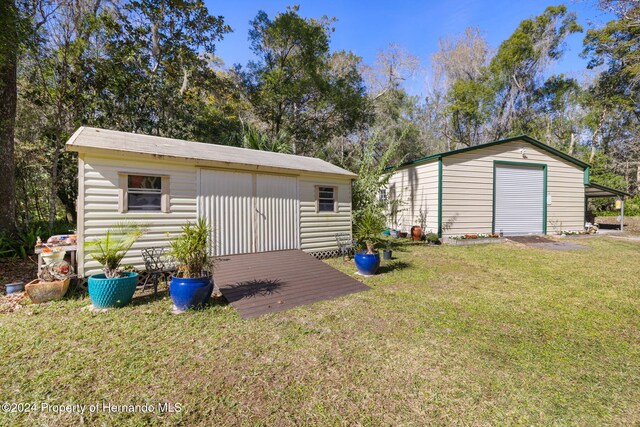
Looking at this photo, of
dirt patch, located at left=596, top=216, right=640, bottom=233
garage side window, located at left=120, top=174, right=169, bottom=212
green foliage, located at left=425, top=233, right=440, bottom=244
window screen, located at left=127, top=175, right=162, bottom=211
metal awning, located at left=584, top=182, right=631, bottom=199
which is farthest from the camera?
dirt patch, located at left=596, top=216, right=640, bottom=233

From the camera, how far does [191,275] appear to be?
4559 mm

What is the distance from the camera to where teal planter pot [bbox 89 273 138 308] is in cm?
446

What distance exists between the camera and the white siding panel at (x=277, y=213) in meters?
7.47

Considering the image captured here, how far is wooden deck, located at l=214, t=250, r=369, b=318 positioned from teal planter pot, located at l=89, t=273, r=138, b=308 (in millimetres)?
1494

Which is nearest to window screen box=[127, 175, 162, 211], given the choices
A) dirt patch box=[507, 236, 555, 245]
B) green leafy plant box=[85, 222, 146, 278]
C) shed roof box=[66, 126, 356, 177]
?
green leafy plant box=[85, 222, 146, 278]

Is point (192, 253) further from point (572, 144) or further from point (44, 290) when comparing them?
point (572, 144)

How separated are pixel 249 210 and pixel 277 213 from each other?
82cm

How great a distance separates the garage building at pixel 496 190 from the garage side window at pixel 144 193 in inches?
391

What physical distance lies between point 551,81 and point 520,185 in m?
18.9

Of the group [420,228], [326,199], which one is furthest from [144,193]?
[420,228]

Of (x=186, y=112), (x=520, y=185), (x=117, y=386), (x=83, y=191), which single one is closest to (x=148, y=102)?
Result: (x=186, y=112)

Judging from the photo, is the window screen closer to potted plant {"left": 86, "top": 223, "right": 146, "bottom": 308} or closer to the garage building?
potted plant {"left": 86, "top": 223, "right": 146, "bottom": 308}

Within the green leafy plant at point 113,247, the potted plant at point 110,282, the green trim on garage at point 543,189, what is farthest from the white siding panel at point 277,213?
the green trim on garage at point 543,189

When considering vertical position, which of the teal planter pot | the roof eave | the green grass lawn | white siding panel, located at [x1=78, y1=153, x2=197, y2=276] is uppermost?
the roof eave
